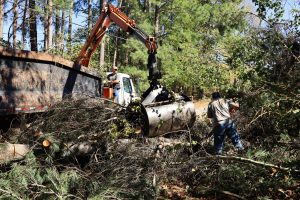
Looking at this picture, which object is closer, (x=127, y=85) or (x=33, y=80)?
(x=33, y=80)

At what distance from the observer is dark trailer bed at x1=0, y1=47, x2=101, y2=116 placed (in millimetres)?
7496

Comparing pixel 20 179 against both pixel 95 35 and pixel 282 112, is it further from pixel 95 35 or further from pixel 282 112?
pixel 95 35

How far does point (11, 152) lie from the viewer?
19.4 feet

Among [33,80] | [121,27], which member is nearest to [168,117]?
[33,80]

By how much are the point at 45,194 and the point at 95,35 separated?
7.40m

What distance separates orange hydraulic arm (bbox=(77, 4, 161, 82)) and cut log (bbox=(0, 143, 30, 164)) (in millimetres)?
3322

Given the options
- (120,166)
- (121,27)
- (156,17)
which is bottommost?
(120,166)

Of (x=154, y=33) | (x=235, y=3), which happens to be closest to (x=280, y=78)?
(x=154, y=33)

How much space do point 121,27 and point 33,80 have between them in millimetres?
3130

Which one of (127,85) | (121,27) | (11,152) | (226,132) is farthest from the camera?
(127,85)

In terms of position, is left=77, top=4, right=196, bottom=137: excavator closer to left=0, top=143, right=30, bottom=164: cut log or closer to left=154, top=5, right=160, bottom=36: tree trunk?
left=0, top=143, right=30, bottom=164: cut log

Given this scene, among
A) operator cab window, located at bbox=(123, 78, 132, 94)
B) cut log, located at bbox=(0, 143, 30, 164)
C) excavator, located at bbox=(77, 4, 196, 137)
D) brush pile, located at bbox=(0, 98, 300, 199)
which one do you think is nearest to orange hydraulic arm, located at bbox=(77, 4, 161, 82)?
excavator, located at bbox=(77, 4, 196, 137)

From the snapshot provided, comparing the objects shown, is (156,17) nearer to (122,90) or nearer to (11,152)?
(122,90)

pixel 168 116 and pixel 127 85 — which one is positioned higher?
pixel 127 85
